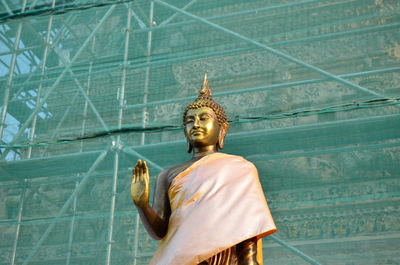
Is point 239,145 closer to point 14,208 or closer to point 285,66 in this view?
point 285,66

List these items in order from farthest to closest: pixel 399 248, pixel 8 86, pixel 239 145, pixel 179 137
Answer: pixel 179 137, pixel 8 86, pixel 399 248, pixel 239 145

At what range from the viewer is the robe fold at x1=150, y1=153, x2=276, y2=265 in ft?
6.40

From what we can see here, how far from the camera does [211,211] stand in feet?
6.66

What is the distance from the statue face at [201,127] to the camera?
91.4 inches

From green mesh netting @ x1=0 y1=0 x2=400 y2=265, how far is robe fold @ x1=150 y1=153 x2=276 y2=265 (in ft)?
4.81

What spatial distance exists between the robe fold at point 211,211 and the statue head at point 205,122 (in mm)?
101

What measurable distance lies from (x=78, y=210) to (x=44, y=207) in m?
0.44

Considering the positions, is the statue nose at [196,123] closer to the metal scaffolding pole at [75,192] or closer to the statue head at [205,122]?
the statue head at [205,122]

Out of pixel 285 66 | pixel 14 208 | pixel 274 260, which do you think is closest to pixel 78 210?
pixel 14 208

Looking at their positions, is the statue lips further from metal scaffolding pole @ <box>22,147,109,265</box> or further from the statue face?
metal scaffolding pole @ <box>22,147,109,265</box>

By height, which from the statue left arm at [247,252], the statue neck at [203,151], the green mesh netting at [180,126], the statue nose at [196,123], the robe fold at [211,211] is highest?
the green mesh netting at [180,126]

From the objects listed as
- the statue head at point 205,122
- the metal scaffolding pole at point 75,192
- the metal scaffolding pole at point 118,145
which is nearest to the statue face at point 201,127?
the statue head at point 205,122

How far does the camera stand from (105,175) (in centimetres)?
429

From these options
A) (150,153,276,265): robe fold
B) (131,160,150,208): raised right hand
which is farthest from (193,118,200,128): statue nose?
(131,160,150,208): raised right hand
